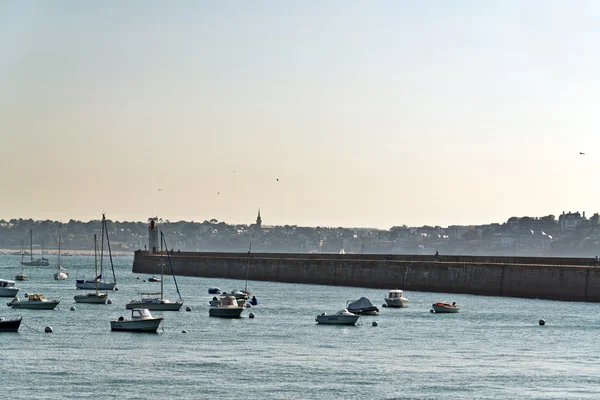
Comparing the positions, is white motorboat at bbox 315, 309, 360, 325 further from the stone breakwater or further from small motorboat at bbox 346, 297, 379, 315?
the stone breakwater

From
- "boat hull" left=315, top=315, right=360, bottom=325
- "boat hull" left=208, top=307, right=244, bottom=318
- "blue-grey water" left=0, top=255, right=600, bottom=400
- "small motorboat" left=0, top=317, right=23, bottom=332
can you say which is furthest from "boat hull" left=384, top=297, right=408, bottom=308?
"small motorboat" left=0, top=317, right=23, bottom=332

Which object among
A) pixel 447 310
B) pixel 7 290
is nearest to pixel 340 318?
pixel 447 310

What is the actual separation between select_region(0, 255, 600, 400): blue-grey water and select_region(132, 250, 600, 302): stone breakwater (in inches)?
315

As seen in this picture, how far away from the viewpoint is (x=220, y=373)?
4975 centimetres

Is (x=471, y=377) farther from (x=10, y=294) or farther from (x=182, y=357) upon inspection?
(x=10, y=294)

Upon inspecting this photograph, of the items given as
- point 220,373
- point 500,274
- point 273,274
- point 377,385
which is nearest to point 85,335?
point 220,373

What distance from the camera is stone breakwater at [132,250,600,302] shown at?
3667 inches

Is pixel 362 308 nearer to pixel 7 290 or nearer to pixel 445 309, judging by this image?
pixel 445 309

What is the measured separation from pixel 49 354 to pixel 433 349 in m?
19.9

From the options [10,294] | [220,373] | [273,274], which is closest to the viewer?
[220,373]

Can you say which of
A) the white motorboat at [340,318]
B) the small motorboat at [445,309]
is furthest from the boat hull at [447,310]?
the white motorboat at [340,318]

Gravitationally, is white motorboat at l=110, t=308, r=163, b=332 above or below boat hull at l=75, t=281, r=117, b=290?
above

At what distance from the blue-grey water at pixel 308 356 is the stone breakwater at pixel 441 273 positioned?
7.99m

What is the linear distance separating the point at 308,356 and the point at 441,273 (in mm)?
58186
